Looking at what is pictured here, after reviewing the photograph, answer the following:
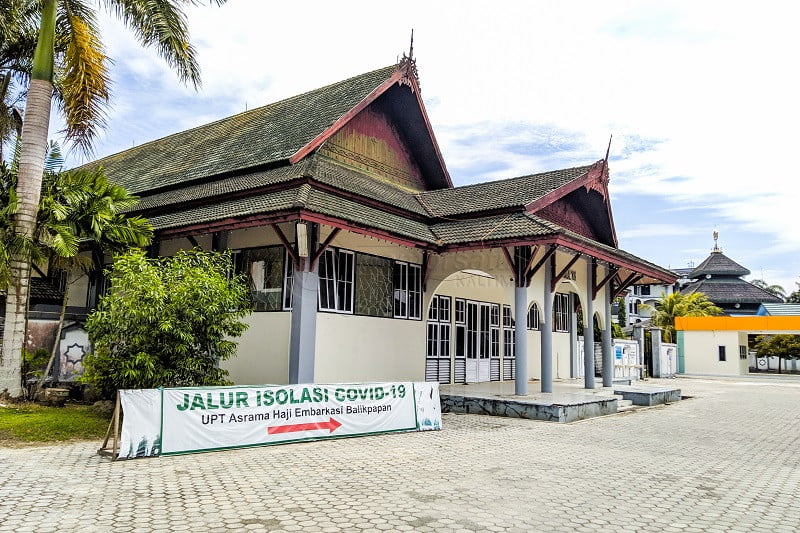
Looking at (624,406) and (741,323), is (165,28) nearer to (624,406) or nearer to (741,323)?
(624,406)

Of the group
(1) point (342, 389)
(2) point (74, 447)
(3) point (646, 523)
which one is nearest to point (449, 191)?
(1) point (342, 389)

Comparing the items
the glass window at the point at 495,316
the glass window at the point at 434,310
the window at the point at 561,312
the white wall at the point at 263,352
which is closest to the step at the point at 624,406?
the glass window at the point at 495,316

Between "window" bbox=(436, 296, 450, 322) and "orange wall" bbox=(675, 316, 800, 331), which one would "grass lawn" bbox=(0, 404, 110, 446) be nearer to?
"window" bbox=(436, 296, 450, 322)

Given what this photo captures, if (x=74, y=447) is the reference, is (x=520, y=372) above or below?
above

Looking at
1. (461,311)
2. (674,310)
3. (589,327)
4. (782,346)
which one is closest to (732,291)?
(674,310)

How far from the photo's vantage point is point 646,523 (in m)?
5.16

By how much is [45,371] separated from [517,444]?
9006mm

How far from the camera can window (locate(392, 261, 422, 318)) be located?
46.2ft

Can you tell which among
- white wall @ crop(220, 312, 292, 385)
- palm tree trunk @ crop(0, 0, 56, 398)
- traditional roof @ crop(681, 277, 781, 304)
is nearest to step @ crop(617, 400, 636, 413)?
white wall @ crop(220, 312, 292, 385)

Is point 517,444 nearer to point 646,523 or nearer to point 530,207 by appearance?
point 646,523

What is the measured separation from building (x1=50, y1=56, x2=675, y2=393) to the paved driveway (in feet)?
11.1

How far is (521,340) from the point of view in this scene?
12609 mm

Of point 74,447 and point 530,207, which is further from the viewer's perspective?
point 530,207

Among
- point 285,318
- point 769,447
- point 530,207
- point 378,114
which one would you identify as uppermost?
point 378,114
